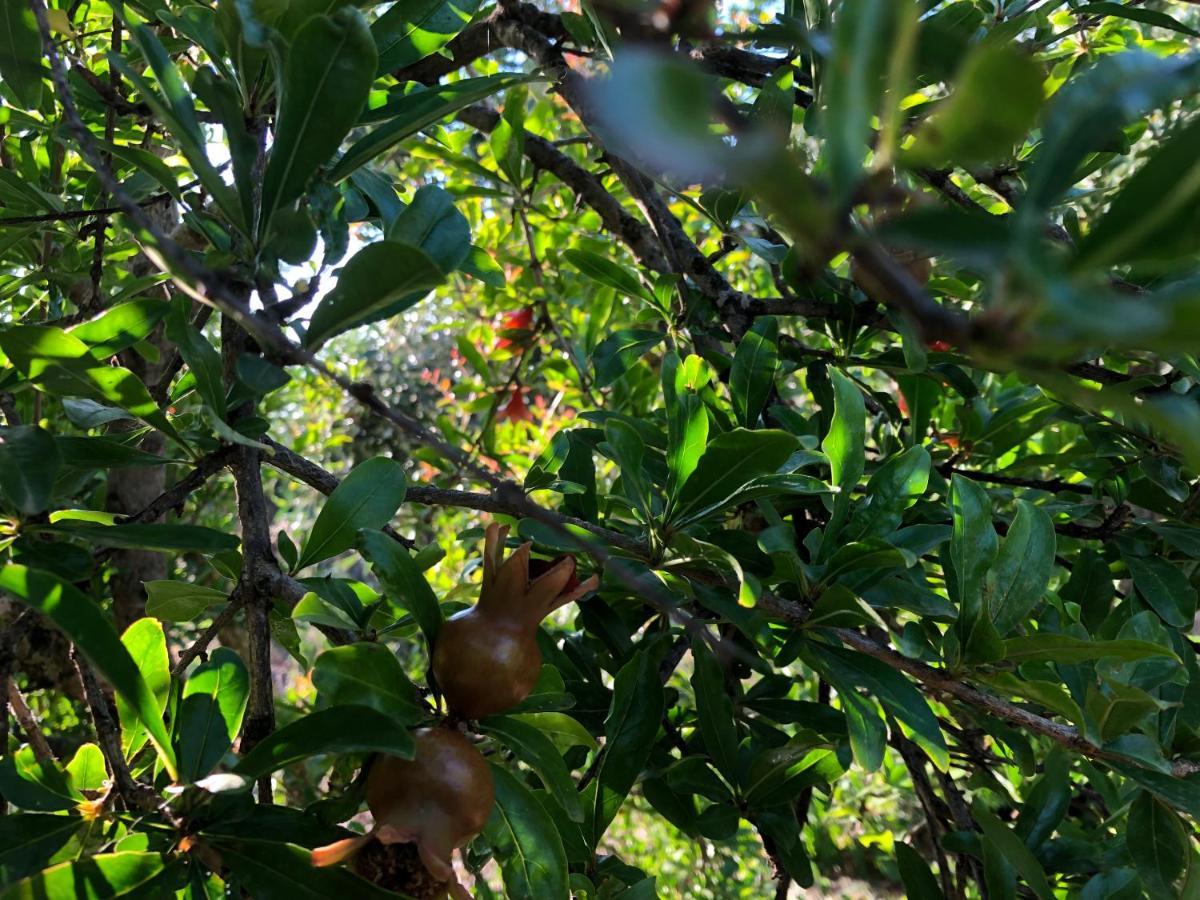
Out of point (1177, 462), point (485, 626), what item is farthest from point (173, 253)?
point (1177, 462)

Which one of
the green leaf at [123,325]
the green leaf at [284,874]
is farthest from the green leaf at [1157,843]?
the green leaf at [123,325]

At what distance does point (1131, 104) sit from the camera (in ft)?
0.82

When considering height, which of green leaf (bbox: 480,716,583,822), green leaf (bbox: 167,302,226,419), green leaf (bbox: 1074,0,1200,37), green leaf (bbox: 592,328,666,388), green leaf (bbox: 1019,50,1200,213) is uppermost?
green leaf (bbox: 1074,0,1200,37)

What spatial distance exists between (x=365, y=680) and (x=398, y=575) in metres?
0.07

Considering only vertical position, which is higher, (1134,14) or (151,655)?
(1134,14)

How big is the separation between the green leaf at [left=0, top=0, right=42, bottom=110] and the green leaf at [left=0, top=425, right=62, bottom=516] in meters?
0.37

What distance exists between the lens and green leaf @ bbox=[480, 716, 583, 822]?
57 centimetres

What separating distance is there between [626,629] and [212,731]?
0.45 meters

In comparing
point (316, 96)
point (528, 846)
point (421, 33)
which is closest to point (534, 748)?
point (528, 846)

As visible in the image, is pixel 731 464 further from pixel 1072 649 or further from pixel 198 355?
pixel 198 355

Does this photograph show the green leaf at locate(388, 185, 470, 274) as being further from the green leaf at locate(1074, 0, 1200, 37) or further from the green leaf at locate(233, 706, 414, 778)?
the green leaf at locate(1074, 0, 1200, 37)

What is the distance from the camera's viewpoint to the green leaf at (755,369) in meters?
0.87

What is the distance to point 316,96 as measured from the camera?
493 mm

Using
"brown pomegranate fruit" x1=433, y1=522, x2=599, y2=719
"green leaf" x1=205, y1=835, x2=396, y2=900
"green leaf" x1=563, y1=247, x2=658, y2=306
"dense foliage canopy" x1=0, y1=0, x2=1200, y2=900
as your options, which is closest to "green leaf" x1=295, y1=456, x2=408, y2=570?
"dense foliage canopy" x1=0, y1=0, x2=1200, y2=900
